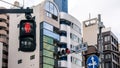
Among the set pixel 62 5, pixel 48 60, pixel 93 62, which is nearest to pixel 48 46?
pixel 48 60

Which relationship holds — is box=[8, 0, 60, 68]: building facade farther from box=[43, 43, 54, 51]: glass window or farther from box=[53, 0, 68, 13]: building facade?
box=[53, 0, 68, 13]: building facade

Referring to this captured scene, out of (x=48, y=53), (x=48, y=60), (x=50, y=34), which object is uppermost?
(x=50, y=34)

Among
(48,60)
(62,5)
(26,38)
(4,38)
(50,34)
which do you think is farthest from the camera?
(4,38)

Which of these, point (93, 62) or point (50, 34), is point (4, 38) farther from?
point (93, 62)

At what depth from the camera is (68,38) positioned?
78125 millimetres

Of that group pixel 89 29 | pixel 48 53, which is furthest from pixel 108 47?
pixel 48 53

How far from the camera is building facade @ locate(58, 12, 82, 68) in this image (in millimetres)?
76062

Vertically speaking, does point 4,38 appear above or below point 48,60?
above

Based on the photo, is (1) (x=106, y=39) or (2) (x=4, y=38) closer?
(2) (x=4, y=38)

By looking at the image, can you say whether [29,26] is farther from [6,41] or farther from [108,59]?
[108,59]

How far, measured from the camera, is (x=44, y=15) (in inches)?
2815

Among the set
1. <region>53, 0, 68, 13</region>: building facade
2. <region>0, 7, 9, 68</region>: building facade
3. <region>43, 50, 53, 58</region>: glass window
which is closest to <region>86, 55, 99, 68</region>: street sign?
<region>43, 50, 53, 58</region>: glass window

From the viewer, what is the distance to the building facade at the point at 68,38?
7606 cm

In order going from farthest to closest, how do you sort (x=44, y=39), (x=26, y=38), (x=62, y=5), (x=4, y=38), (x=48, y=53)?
(x=4, y=38) < (x=62, y=5) < (x=48, y=53) < (x=44, y=39) < (x=26, y=38)
